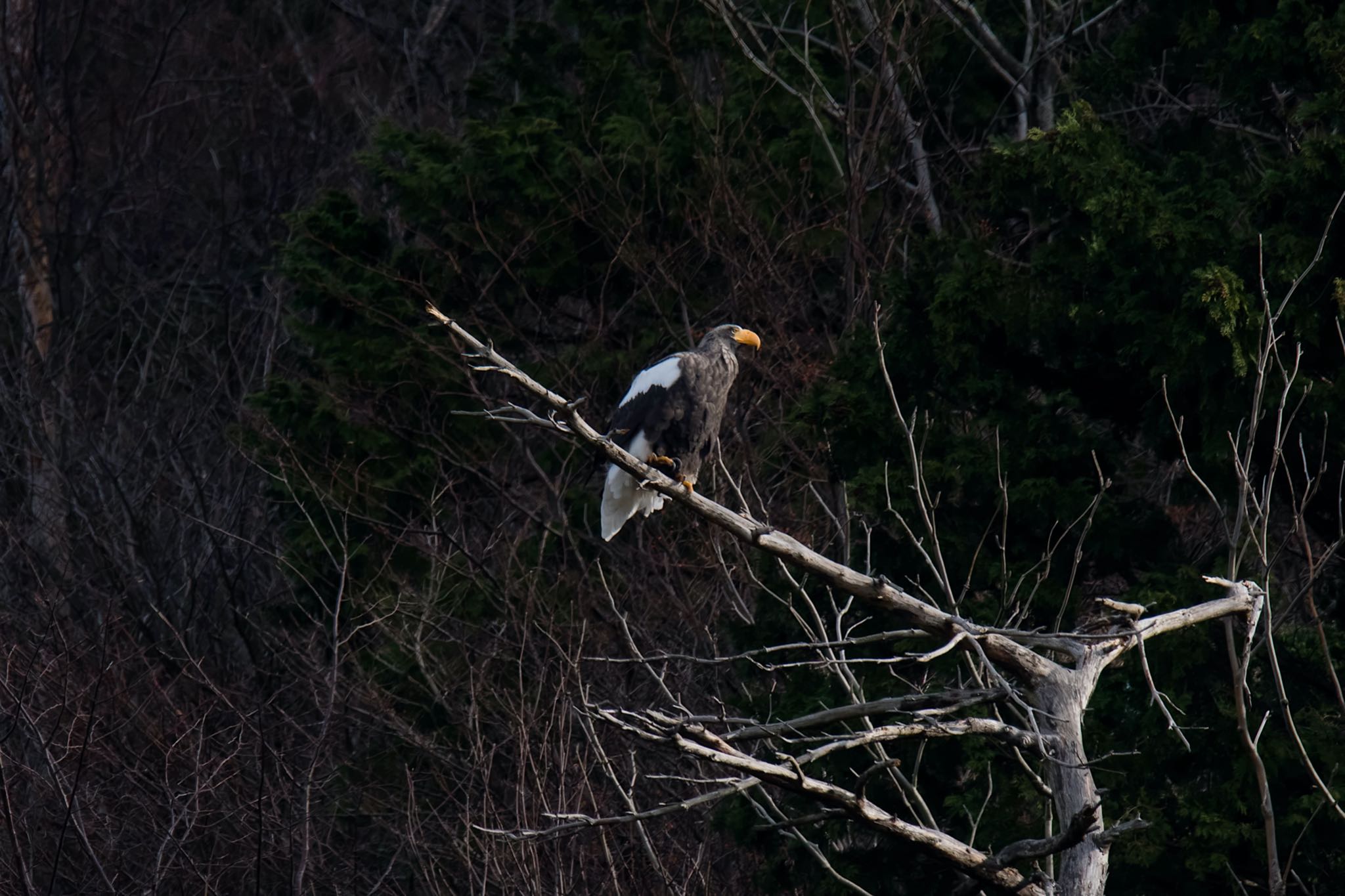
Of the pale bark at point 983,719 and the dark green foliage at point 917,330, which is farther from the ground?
the pale bark at point 983,719

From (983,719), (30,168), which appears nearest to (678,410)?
(983,719)

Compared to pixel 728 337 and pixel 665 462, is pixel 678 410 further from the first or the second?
pixel 728 337

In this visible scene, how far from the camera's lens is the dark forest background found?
23.6 ft

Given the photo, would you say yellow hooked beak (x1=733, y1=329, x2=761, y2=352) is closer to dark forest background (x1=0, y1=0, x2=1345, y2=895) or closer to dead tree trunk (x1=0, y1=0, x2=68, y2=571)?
→ dark forest background (x1=0, y1=0, x2=1345, y2=895)

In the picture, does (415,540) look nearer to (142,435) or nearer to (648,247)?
(648,247)

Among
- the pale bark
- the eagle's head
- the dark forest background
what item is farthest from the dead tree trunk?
the pale bark

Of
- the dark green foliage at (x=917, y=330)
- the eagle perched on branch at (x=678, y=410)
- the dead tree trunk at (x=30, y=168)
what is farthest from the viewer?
the dead tree trunk at (x=30, y=168)

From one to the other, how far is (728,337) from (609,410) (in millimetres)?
3491

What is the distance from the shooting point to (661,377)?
7.42 meters

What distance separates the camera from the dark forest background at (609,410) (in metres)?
7.20

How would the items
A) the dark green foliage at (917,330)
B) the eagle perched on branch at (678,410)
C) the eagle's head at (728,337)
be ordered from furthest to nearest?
the eagle's head at (728,337), the eagle perched on branch at (678,410), the dark green foliage at (917,330)

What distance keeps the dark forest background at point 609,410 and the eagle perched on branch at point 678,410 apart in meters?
0.54

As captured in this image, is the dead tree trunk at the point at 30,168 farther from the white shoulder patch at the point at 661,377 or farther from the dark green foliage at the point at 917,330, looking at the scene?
the white shoulder patch at the point at 661,377

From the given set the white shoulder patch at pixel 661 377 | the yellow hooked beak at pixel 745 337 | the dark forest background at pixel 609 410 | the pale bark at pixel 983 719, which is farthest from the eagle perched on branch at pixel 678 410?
the pale bark at pixel 983 719
